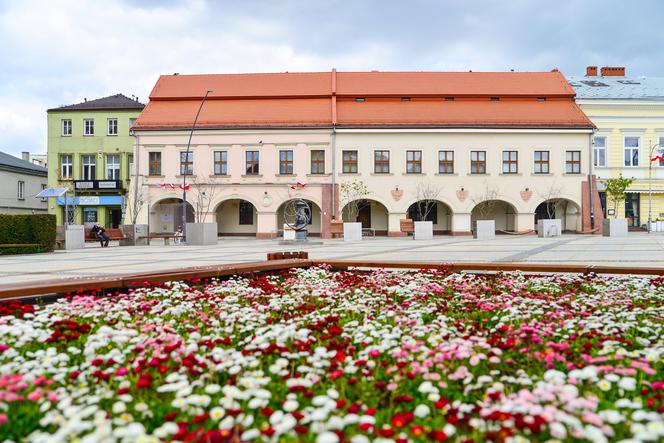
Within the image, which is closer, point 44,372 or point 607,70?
point 44,372

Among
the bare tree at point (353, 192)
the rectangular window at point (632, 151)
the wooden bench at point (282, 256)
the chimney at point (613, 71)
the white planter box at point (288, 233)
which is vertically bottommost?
the wooden bench at point (282, 256)

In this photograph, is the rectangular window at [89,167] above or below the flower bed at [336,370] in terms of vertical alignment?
above

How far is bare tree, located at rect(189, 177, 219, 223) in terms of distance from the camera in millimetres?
37688

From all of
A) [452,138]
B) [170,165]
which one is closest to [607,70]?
[452,138]

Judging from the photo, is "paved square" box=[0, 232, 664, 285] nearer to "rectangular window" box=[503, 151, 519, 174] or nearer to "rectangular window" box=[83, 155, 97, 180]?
"rectangular window" box=[503, 151, 519, 174]

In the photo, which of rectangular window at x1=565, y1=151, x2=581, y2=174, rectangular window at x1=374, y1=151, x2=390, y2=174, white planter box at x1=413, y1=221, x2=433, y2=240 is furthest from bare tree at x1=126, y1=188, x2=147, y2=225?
rectangular window at x1=565, y1=151, x2=581, y2=174

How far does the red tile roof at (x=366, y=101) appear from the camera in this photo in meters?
37.7

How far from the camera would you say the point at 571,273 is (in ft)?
28.9

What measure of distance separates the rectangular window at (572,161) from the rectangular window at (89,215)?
3828 centimetres

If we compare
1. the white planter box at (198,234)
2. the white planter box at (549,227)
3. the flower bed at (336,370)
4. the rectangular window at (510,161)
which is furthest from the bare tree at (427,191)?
the flower bed at (336,370)

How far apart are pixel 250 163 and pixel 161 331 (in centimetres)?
3437

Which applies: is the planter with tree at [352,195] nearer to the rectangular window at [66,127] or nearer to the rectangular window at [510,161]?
the rectangular window at [510,161]

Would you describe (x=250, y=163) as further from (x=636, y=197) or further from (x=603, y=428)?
(x=603, y=428)

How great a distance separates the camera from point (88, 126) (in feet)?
150
